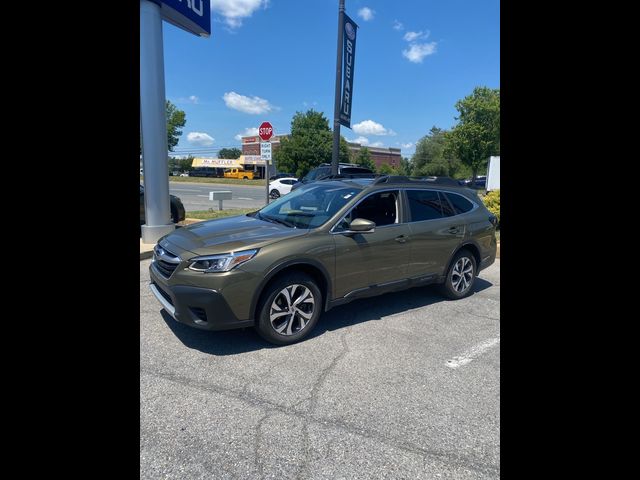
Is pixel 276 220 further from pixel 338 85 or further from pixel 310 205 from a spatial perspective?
pixel 338 85

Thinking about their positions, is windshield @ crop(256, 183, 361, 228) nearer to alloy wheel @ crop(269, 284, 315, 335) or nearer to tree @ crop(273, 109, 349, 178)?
alloy wheel @ crop(269, 284, 315, 335)

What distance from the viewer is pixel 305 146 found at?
166ft

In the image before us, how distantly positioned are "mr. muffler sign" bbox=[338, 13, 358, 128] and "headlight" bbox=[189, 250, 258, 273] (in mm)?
8019

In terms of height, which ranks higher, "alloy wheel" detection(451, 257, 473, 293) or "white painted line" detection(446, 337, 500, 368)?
"alloy wheel" detection(451, 257, 473, 293)

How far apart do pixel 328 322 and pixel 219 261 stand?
156cm

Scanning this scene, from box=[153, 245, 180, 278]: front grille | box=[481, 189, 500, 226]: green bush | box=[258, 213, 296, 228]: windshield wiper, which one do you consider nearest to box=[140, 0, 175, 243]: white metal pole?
box=[258, 213, 296, 228]: windshield wiper

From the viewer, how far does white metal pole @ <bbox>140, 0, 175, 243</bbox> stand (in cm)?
762
